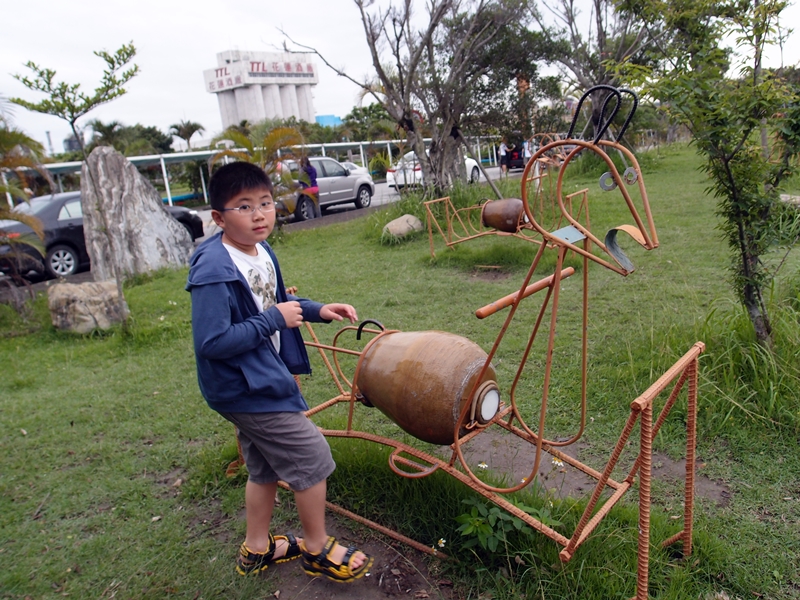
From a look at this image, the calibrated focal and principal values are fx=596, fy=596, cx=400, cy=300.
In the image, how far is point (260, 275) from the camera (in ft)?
6.70

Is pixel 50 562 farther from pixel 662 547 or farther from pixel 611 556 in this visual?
pixel 662 547

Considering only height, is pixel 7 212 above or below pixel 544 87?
below

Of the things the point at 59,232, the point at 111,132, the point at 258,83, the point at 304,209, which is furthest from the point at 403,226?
the point at 258,83

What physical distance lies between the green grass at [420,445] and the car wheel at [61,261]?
439 cm

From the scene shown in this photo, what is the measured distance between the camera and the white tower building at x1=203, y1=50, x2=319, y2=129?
61906mm

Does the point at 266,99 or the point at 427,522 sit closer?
the point at 427,522

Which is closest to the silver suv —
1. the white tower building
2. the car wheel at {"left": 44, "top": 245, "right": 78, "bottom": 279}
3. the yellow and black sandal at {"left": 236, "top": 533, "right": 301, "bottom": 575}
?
the car wheel at {"left": 44, "top": 245, "right": 78, "bottom": 279}

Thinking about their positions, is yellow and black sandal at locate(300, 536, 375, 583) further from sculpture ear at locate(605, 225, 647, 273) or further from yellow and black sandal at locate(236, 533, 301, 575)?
sculpture ear at locate(605, 225, 647, 273)

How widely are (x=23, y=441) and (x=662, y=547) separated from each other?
332 cm

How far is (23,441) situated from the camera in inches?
133

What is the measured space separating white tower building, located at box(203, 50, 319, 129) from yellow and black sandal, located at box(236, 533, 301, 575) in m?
62.1

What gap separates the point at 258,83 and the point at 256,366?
2595 inches

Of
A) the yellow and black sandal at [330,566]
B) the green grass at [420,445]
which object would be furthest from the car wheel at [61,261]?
the yellow and black sandal at [330,566]

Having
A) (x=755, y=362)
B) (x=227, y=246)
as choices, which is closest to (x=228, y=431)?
(x=227, y=246)
